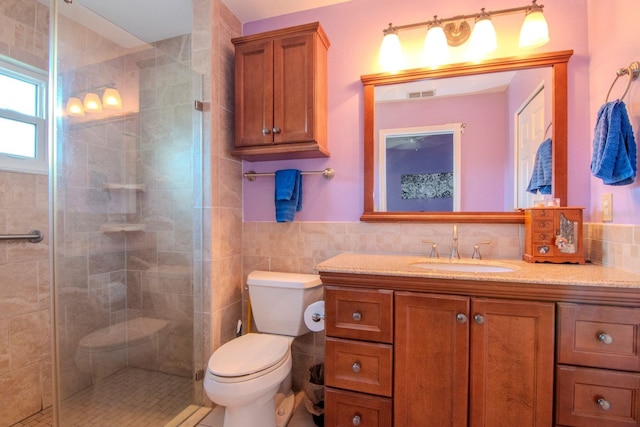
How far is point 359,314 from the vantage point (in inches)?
49.8

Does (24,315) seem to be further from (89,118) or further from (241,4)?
(241,4)

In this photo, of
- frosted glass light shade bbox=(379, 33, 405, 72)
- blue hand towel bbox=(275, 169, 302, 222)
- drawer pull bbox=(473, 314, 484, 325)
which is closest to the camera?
drawer pull bbox=(473, 314, 484, 325)

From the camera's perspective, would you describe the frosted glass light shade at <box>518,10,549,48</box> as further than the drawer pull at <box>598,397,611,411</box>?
Yes

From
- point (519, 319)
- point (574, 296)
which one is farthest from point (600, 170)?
point (519, 319)

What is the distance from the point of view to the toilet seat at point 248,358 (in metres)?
1.32

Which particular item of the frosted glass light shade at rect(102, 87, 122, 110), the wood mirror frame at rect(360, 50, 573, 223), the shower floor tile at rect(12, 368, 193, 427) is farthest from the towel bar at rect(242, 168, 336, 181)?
the shower floor tile at rect(12, 368, 193, 427)

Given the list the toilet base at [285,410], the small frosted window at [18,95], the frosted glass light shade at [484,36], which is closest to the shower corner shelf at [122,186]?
the small frosted window at [18,95]

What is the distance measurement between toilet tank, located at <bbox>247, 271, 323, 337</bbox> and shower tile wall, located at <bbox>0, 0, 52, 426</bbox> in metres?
1.27

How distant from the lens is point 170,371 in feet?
5.95

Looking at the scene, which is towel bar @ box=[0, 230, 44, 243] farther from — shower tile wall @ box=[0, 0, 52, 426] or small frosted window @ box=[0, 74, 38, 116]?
small frosted window @ box=[0, 74, 38, 116]

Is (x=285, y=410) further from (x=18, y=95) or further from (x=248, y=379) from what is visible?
(x=18, y=95)

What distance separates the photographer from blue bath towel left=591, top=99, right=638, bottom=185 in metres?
1.16

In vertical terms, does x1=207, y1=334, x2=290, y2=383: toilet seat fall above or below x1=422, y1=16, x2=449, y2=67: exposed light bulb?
below

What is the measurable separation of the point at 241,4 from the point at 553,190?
2127mm
